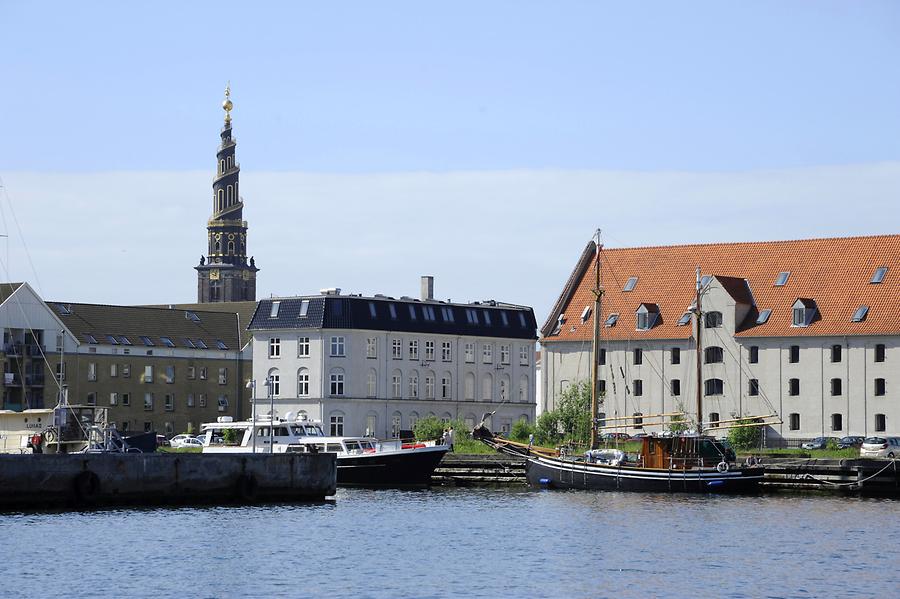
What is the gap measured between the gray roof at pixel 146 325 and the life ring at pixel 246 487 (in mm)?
71671

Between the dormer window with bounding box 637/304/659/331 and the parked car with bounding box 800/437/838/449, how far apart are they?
1638 centimetres

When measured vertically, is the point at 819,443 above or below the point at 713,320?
below

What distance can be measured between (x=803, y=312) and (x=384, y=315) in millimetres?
34270

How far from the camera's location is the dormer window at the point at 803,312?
116000mm

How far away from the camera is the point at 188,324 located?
160875mm

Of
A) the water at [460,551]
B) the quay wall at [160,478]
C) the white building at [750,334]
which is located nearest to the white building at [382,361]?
the white building at [750,334]

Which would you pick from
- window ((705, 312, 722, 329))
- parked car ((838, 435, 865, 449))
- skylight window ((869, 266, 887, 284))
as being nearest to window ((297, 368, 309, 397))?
window ((705, 312, 722, 329))

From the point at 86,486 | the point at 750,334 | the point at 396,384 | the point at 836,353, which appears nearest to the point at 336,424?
the point at 396,384

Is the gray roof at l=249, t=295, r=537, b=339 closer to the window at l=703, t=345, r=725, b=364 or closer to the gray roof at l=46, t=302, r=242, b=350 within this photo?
the gray roof at l=46, t=302, r=242, b=350

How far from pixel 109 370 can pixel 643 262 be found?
50649mm

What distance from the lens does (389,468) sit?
322ft

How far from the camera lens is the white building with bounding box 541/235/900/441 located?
113m

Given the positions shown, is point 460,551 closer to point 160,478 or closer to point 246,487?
point 160,478

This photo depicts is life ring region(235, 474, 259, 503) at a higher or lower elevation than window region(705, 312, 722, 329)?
lower
